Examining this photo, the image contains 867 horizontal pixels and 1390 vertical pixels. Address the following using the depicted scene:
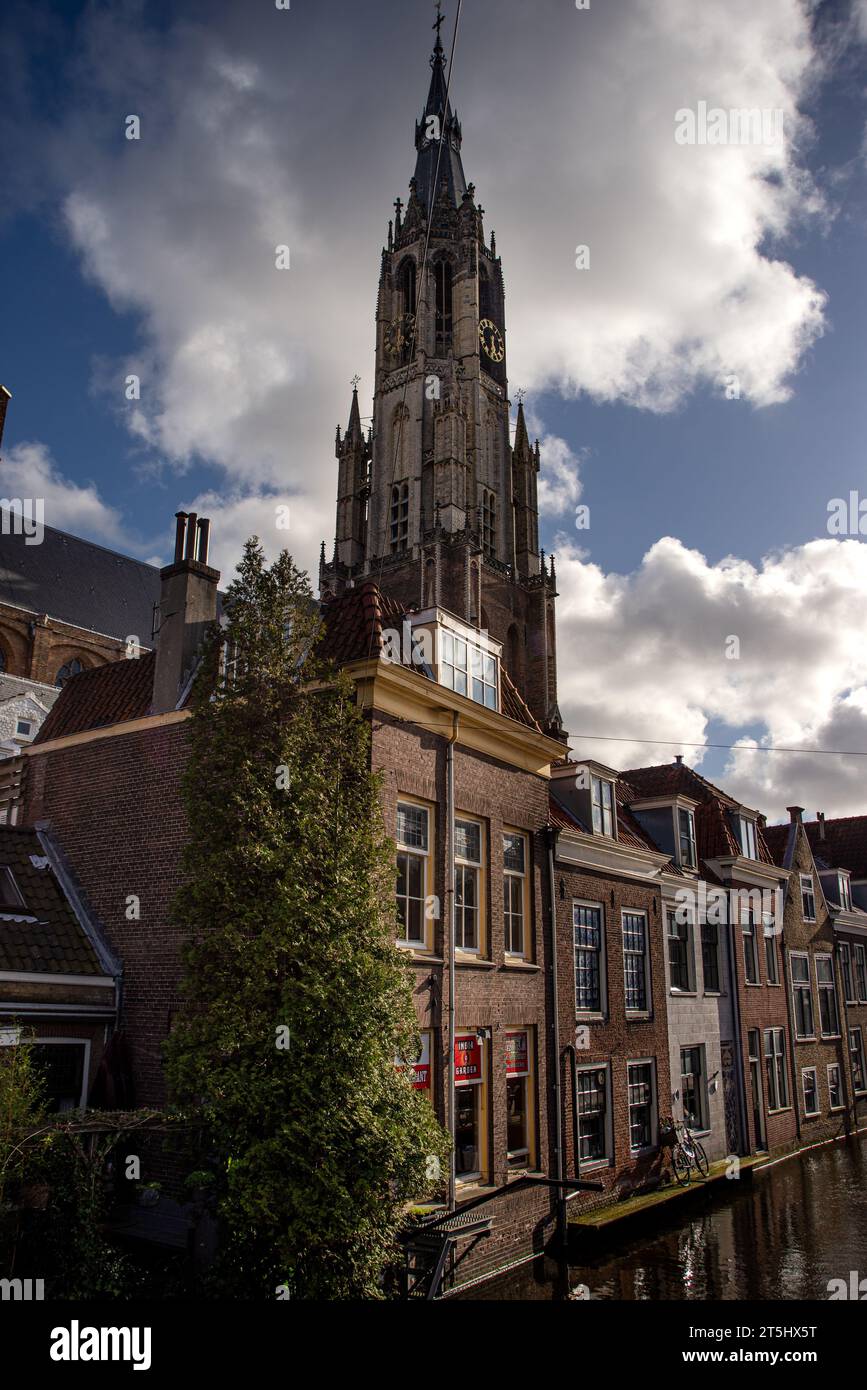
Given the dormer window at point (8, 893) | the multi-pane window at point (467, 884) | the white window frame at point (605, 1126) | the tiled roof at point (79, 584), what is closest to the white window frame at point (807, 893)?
the white window frame at point (605, 1126)

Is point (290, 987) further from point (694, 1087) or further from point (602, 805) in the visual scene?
point (694, 1087)

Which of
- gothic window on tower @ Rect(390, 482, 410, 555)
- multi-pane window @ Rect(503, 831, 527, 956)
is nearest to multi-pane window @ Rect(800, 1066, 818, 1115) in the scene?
multi-pane window @ Rect(503, 831, 527, 956)

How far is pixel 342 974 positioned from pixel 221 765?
9.28 ft

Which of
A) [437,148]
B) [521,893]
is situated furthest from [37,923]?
[437,148]

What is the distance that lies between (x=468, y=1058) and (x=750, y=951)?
50.6 feet

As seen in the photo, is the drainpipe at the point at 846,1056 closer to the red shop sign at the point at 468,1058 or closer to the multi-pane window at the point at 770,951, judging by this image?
the multi-pane window at the point at 770,951

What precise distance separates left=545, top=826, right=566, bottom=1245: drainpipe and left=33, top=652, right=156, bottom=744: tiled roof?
25.8 ft

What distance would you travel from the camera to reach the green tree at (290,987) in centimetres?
996

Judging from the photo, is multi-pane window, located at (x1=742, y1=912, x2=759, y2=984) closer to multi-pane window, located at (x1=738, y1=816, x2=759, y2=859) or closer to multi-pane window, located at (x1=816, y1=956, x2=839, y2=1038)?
multi-pane window, located at (x1=738, y1=816, x2=759, y2=859)

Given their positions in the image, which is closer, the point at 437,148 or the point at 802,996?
the point at 802,996

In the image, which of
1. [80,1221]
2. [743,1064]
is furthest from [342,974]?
[743,1064]

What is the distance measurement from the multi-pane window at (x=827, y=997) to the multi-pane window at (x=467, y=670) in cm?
2128

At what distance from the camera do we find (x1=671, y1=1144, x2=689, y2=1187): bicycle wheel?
20.5 meters

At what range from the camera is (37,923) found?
567 inches
